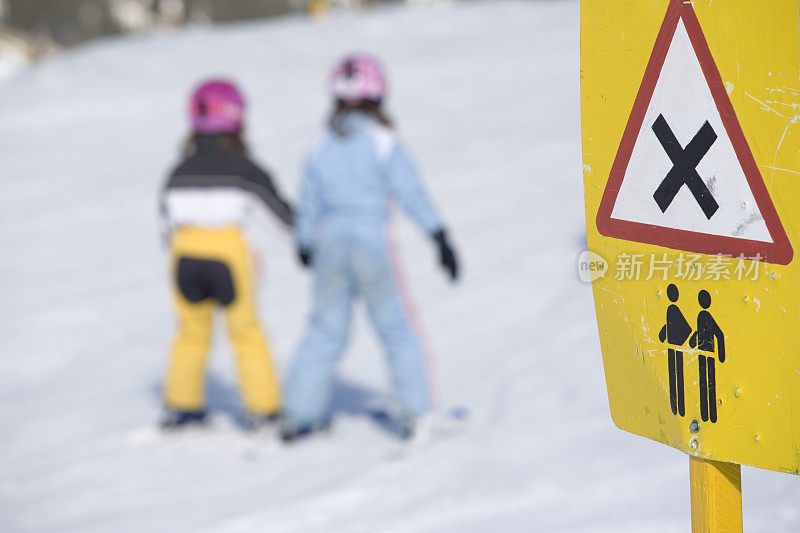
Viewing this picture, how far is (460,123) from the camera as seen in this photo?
12.8 metres

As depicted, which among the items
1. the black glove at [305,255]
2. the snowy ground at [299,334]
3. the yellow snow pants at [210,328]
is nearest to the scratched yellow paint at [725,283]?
the snowy ground at [299,334]

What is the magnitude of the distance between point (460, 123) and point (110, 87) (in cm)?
630

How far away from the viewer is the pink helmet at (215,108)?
4508 millimetres

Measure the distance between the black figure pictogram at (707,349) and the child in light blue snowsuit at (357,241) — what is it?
2.77 m

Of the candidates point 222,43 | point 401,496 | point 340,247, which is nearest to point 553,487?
point 401,496

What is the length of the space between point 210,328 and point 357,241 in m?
0.97

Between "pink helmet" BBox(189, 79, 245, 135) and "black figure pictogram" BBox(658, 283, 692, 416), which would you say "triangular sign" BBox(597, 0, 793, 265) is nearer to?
"black figure pictogram" BBox(658, 283, 692, 416)

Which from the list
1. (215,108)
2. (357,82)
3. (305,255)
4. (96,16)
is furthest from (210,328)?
(96,16)

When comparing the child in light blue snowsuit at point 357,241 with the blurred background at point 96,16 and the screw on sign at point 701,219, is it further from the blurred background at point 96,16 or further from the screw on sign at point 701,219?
the blurred background at point 96,16

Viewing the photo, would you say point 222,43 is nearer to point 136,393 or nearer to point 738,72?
point 136,393

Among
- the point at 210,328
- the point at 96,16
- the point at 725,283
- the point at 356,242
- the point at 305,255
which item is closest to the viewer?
the point at 725,283

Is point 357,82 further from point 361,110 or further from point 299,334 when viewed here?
point 299,334

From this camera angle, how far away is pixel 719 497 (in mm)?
1750

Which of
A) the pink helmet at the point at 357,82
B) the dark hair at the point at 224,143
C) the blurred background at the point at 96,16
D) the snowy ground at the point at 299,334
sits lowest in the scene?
the snowy ground at the point at 299,334
